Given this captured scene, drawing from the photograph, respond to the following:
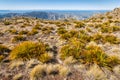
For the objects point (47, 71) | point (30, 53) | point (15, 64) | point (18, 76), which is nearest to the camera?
point (18, 76)

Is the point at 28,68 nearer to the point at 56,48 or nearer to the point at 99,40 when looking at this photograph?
the point at 56,48

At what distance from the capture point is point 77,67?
8.80 m

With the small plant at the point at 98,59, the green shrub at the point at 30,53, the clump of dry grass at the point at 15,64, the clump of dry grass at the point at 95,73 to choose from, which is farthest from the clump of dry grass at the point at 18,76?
the small plant at the point at 98,59

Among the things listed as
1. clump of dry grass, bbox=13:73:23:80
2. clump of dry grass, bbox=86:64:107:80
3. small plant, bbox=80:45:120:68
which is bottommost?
clump of dry grass, bbox=13:73:23:80

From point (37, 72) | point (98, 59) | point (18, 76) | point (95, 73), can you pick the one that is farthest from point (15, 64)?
point (98, 59)

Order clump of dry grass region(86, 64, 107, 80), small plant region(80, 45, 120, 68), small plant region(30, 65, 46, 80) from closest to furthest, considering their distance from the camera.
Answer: clump of dry grass region(86, 64, 107, 80)
small plant region(30, 65, 46, 80)
small plant region(80, 45, 120, 68)

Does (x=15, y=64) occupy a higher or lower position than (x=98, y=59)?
lower

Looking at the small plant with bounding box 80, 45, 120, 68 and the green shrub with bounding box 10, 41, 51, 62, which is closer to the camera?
the small plant with bounding box 80, 45, 120, 68

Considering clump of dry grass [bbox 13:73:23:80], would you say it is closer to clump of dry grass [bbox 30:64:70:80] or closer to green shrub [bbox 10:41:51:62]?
clump of dry grass [bbox 30:64:70:80]

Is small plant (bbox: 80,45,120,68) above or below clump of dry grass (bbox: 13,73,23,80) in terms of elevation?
above

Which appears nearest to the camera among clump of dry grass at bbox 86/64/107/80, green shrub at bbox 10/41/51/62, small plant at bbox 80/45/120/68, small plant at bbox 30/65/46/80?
clump of dry grass at bbox 86/64/107/80

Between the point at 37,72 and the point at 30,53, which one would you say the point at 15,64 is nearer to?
the point at 30,53

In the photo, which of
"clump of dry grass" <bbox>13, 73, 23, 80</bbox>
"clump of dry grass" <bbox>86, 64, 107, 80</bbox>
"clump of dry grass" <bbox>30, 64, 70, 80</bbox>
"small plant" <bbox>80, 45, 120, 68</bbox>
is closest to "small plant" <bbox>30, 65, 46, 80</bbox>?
"clump of dry grass" <bbox>30, 64, 70, 80</bbox>

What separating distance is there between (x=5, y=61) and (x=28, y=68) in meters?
1.79
